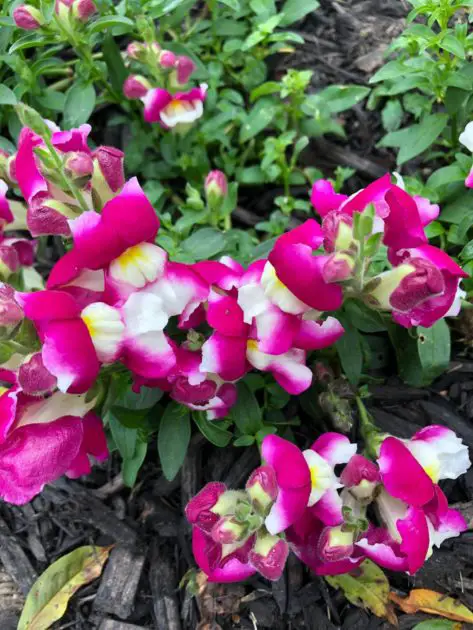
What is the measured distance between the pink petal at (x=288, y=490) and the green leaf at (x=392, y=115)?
1.23 metres

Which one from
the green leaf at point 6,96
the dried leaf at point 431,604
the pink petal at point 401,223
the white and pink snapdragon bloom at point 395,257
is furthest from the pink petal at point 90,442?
the green leaf at point 6,96

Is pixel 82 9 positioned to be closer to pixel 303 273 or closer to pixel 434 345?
pixel 303 273

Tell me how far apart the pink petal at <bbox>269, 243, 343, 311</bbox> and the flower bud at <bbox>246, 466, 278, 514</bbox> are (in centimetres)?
30

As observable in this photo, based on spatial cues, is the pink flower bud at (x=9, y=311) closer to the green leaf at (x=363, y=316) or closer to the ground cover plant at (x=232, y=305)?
the ground cover plant at (x=232, y=305)

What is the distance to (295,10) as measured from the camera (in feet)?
6.79

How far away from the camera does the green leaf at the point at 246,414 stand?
1472 mm

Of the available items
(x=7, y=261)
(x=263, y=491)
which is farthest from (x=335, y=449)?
(x=7, y=261)

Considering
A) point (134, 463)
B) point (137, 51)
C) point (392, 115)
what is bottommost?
point (134, 463)

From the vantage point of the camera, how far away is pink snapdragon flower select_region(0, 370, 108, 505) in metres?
1.11

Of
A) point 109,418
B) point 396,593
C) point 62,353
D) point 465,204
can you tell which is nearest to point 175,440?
point 109,418

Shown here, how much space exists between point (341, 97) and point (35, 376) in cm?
132

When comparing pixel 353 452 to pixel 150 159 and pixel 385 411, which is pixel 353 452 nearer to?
pixel 385 411

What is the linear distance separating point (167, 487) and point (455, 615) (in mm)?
707

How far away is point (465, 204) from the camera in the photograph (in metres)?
1.69
